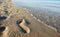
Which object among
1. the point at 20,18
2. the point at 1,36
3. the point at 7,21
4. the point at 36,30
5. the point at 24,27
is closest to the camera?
the point at 1,36

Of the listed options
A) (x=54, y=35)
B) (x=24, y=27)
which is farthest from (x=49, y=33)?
(x=24, y=27)

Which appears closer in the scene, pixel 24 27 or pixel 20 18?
pixel 24 27

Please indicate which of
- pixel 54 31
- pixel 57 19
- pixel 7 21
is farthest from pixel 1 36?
pixel 57 19

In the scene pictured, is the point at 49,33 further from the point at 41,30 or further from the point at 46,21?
the point at 46,21

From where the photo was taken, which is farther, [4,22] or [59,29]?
[4,22]

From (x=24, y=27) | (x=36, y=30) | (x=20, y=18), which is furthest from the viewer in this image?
(x=20, y=18)

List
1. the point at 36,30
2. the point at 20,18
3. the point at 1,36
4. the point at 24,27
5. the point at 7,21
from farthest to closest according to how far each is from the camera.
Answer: the point at 20,18 < the point at 7,21 < the point at 24,27 < the point at 36,30 < the point at 1,36

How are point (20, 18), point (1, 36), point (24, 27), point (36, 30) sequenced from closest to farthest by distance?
point (1, 36), point (36, 30), point (24, 27), point (20, 18)

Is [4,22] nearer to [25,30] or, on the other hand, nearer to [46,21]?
[25,30]
